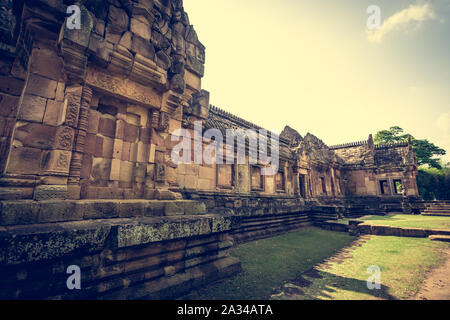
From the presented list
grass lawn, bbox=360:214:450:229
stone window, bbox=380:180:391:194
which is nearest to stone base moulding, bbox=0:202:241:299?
grass lawn, bbox=360:214:450:229

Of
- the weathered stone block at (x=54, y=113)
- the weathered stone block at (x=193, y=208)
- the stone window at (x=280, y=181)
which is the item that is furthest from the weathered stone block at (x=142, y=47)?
the stone window at (x=280, y=181)

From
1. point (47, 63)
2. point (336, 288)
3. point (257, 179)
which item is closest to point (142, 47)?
point (47, 63)

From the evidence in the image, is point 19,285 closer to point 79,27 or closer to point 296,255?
point 79,27

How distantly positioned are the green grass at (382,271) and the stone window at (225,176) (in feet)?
17.3

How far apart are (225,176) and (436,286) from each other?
7137 millimetres

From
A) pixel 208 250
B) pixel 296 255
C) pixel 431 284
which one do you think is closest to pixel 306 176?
pixel 296 255

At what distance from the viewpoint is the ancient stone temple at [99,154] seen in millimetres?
2148

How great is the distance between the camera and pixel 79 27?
2.73 meters

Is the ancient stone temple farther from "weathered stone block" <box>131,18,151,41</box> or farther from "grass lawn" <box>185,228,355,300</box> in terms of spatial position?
"grass lawn" <box>185,228,355,300</box>

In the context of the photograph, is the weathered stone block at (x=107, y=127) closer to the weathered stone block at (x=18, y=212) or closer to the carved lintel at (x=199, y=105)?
the weathered stone block at (x=18, y=212)

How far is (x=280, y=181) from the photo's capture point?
13.8 m

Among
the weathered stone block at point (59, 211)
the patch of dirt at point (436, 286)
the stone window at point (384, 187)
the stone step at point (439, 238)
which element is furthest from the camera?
the stone window at point (384, 187)
